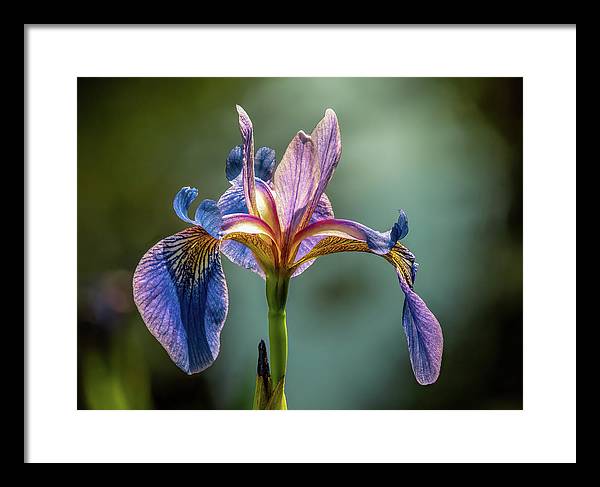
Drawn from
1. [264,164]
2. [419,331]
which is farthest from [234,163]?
[419,331]

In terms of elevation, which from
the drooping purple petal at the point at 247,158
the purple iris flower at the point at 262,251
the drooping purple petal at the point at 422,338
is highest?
the drooping purple petal at the point at 247,158

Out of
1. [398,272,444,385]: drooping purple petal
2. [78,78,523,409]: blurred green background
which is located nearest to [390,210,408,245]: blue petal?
[398,272,444,385]: drooping purple petal

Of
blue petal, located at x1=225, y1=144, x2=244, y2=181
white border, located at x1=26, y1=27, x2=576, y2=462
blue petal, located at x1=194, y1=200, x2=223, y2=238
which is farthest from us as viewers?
white border, located at x1=26, y1=27, x2=576, y2=462

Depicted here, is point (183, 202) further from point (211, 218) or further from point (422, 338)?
point (422, 338)

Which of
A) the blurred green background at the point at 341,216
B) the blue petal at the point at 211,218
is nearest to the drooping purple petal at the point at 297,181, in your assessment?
the blue petal at the point at 211,218

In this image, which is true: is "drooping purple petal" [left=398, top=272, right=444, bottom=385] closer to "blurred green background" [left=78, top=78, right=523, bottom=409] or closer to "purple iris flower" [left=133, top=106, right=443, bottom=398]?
"purple iris flower" [left=133, top=106, right=443, bottom=398]

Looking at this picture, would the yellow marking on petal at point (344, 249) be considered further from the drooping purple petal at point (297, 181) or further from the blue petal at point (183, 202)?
the blue petal at point (183, 202)
